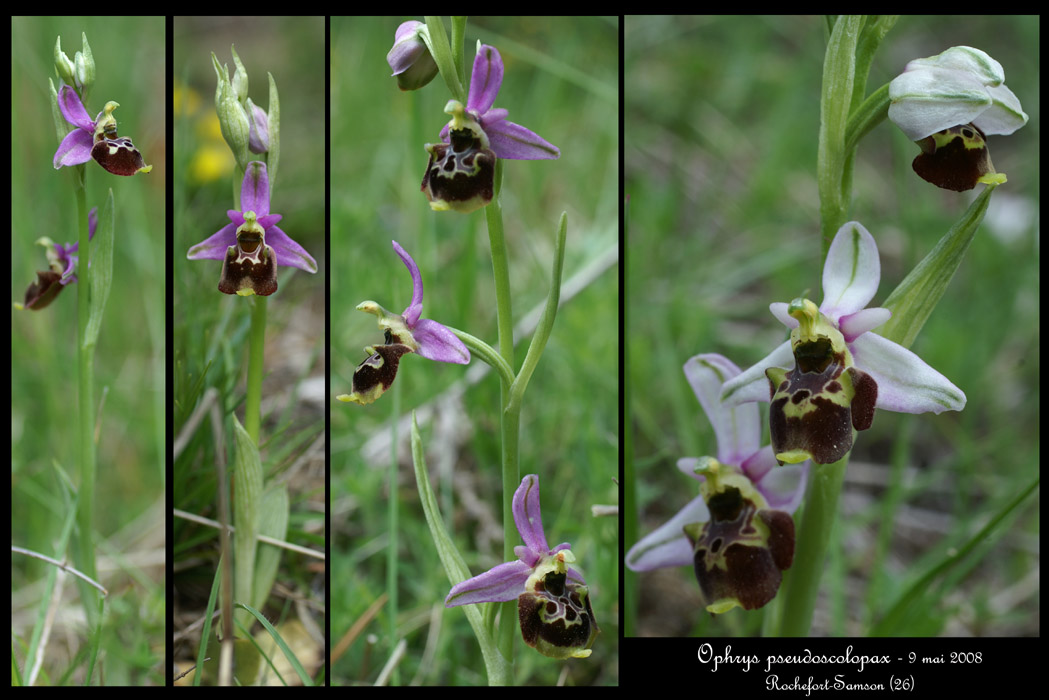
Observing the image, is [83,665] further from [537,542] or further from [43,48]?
[43,48]

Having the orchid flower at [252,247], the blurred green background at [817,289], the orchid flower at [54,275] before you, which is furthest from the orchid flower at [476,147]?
the orchid flower at [54,275]

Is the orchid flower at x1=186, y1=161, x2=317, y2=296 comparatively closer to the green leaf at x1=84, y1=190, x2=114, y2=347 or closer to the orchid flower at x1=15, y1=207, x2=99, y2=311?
the green leaf at x1=84, y1=190, x2=114, y2=347

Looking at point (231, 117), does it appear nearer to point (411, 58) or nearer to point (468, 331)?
point (411, 58)

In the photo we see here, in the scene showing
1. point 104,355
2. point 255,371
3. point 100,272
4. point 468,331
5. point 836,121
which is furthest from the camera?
point 104,355

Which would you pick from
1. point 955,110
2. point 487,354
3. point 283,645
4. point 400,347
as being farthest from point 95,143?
point 955,110

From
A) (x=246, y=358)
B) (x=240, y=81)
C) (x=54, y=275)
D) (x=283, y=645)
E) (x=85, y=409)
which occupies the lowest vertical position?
(x=283, y=645)

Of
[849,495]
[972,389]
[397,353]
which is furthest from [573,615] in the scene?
[972,389]
